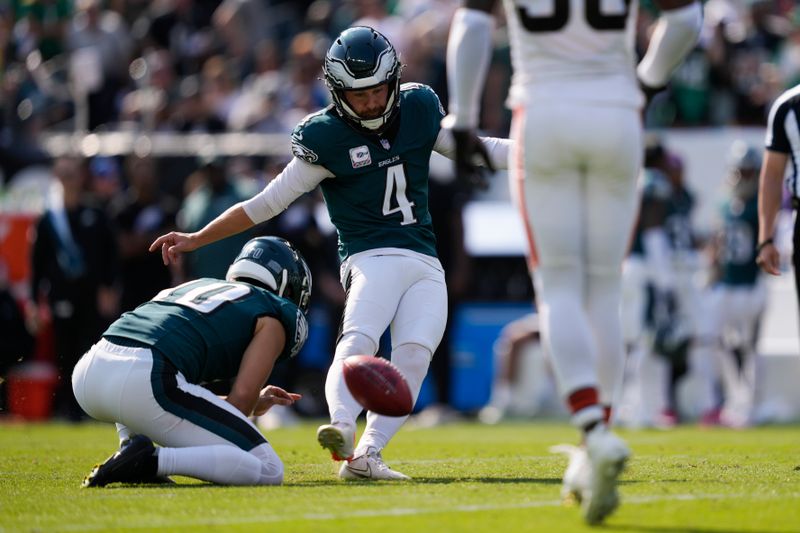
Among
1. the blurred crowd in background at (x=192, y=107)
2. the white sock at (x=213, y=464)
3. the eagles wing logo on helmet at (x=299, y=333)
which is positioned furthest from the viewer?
the blurred crowd in background at (x=192, y=107)

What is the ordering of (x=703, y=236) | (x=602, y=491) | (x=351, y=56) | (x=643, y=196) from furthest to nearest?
(x=703, y=236)
(x=643, y=196)
(x=351, y=56)
(x=602, y=491)

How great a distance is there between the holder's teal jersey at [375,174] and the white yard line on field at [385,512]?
176 centimetres

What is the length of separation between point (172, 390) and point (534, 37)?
2090 mm

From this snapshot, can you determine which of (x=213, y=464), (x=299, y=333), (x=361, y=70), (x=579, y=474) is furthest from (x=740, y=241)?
(x=579, y=474)

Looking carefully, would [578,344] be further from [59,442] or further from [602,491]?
[59,442]

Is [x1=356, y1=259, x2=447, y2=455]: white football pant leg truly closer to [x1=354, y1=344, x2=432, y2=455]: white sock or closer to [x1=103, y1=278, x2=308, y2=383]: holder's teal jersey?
[x1=354, y1=344, x2=432, y2=455]: white sock

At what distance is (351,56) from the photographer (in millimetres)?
6152

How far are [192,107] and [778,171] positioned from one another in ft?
31.3

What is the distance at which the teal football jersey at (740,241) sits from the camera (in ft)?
40.2

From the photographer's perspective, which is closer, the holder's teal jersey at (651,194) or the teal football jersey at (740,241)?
the holder's teal jersey at (651,194)

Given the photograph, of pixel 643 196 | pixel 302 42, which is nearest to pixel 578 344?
pixel 643 196

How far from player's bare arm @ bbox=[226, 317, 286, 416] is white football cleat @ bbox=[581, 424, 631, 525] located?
73.4 inches

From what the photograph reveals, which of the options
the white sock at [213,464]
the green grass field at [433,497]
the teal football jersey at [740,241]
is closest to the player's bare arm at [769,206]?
the green grass field at [433,497]

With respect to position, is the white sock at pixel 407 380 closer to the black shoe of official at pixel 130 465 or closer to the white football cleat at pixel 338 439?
the white football cleat at pixel 338 439
